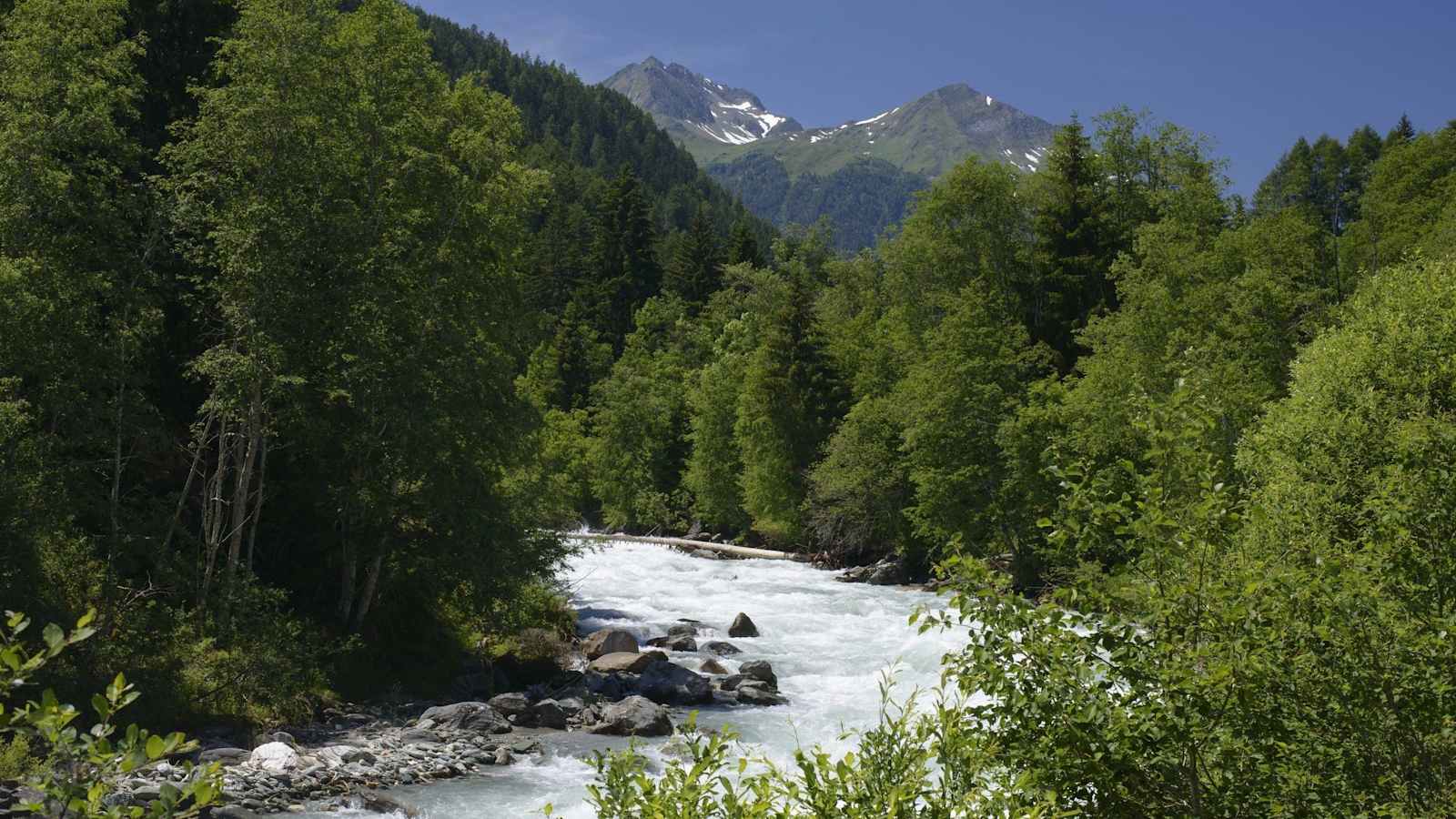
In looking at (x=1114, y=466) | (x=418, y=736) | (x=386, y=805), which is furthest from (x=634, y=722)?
(x=1114, y=466)

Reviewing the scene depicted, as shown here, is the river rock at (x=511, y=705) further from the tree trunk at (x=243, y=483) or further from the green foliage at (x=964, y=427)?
the green foliage at (x=964, y=427)

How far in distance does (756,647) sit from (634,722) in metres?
7.75

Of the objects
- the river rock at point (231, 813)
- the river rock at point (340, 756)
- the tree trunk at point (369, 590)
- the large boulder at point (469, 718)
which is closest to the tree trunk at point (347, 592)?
the tree trunk at point (369, 590)

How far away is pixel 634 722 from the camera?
1775 centimetres

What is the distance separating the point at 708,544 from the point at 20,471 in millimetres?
36311

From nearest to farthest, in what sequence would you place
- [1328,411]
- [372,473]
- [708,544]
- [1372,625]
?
[1372,625]
[1328,411]
[372,473]
[708,544]

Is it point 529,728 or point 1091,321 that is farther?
point 1091,321

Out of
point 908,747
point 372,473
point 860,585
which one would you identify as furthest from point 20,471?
point 860,585

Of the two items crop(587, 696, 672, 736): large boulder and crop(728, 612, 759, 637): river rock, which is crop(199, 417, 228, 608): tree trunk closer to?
crop(587, 696, 672, 736): large boulder

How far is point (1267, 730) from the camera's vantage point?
17.8 ft

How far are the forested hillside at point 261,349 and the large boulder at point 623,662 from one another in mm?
2032

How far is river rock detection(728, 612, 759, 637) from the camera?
2638 cm

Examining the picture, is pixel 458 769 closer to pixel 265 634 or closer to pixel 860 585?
pixel 265 634

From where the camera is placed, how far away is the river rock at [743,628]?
1038 inches
